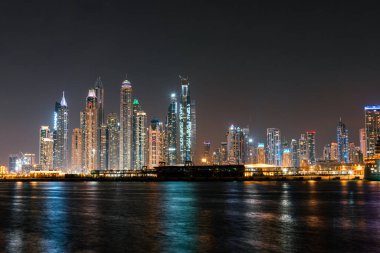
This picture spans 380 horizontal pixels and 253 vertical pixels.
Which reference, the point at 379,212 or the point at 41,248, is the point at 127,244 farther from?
the point at 379,212

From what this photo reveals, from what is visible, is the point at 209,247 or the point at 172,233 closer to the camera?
the point at 209,247

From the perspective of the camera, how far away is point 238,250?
32156 mm

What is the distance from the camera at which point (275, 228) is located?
4272 centimetres

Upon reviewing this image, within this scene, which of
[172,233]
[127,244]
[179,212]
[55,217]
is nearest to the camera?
[127,244]

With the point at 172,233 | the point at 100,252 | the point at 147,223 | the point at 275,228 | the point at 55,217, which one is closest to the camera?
the point at 100,252

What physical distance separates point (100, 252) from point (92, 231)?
33.0 ft

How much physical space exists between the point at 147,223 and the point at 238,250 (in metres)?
16.8

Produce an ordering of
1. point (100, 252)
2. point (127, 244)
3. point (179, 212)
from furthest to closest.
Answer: point (179, 212) → point (127, 244) → point (100, 252)

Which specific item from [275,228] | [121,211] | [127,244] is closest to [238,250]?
[127,244]

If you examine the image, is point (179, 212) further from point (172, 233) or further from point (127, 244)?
point (127, 244)

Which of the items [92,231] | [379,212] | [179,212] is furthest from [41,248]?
[379,212]

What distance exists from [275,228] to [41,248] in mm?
19739

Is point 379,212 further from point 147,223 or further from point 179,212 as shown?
point 147,223

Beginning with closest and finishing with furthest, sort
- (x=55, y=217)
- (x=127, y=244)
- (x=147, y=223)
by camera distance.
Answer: (x=127, y=244), (x=147, y=223), (x=55, y=217)
